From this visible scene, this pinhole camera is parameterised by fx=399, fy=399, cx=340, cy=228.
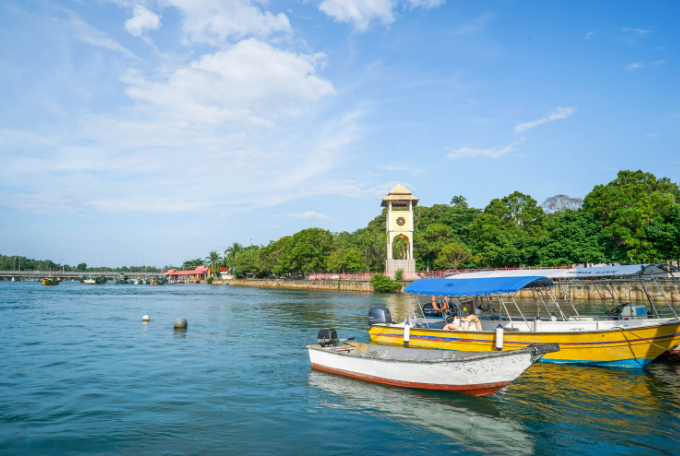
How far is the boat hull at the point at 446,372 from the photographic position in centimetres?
933

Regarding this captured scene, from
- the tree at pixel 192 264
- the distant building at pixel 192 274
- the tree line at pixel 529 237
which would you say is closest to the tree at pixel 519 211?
the tree line at pixel 529 237

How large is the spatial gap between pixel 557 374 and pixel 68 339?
70.0 ft

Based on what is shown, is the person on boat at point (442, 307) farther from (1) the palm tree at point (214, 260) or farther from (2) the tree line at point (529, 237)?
(1) the palm tree at point (214, 260)

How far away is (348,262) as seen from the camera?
7362 cm

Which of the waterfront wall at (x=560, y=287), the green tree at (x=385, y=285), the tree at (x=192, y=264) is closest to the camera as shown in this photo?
the waterfront wall at (x=560, y=287)

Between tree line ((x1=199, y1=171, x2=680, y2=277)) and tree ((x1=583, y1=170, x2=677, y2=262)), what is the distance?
0.09 m

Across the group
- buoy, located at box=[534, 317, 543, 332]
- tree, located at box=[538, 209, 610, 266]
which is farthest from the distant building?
buoy, located at box=[534, 317, 543, 332]

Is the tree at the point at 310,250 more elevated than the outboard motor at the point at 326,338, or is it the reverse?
the tree at the point at 310,250

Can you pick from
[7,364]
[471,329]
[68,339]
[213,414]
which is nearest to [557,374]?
[471,329]

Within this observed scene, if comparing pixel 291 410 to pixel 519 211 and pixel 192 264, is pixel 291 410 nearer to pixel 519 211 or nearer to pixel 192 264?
pixel 519 211

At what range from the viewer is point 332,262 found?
76.4 m

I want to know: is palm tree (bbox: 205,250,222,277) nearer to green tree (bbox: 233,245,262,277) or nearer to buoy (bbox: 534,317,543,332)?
green tree (bbox: 233,245,262,277)

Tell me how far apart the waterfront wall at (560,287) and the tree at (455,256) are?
301 inches

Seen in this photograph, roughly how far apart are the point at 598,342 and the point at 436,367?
6.72 m
